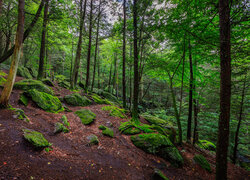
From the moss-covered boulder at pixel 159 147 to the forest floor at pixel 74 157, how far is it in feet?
0.87

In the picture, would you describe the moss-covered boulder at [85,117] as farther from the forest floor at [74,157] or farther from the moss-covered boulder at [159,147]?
the moss-covered boulder at [159,147]

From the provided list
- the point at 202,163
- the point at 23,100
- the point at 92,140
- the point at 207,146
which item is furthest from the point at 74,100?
the point at 207,146

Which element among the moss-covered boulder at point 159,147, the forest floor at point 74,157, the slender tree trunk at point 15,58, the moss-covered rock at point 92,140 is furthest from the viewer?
the moss-covered boulder at point 159,147

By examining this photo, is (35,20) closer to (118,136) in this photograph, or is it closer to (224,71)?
(118,136)

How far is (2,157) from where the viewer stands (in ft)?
7.95

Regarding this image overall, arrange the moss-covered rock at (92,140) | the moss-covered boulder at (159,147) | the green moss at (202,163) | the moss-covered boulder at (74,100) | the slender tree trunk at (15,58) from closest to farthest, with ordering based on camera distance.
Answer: the slender tree trunk at (15,58)
the moss-covered rock at (92,140)
the moss-covered boulder at (159,147)
the green moss at (202,163)
the moss-covered boulder at (74,100)

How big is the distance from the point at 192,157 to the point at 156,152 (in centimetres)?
242

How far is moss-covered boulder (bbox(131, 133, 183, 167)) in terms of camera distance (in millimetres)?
5191

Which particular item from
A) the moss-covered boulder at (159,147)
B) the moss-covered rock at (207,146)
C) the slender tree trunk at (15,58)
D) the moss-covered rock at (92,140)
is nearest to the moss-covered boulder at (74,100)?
the slender tree trunk at (15,58)

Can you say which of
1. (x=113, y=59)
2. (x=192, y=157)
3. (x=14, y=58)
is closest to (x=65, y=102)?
(x=14, y=58)

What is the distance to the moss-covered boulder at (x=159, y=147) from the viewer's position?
519 centimetres

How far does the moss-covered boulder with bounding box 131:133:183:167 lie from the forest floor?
10.4 inches

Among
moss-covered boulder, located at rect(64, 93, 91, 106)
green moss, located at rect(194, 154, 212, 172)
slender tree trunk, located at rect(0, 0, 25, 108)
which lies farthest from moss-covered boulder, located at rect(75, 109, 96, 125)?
green moss, located at rect(194, 154, 212, 172)

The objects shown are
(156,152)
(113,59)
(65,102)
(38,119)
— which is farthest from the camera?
(113,59)
